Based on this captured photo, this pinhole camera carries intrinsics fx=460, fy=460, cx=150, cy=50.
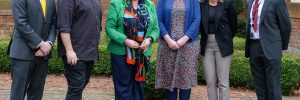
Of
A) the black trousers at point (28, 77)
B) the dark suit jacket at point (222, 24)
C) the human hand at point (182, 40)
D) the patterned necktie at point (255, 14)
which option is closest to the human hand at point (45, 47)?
the black trousers at point (28, 77)

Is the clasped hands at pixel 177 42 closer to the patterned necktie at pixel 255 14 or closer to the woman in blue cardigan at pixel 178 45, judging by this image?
the woman in blue cardigan at pixel 178 45

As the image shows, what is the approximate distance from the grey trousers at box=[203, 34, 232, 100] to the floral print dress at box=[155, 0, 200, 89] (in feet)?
0.53

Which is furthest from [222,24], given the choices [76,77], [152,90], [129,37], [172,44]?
[76,77]

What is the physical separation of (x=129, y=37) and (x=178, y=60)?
2.37 ft

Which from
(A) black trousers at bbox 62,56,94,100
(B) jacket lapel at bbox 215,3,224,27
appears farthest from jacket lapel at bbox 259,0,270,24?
(A) black trousers at bbox 62,56,94,100

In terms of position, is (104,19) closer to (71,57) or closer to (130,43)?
(130,43)

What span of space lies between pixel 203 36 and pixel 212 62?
34cm

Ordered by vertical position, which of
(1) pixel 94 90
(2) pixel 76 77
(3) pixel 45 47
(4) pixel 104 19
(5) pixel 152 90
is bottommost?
(1) pixel 94 90

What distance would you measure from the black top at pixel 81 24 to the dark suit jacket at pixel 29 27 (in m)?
0.14

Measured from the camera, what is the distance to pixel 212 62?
570cm

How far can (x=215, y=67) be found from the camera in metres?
5.76

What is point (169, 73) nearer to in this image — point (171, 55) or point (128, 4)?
point (171, 55)

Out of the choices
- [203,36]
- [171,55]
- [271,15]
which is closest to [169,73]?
[171,55]

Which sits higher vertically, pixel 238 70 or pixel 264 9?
pixel 264 9
